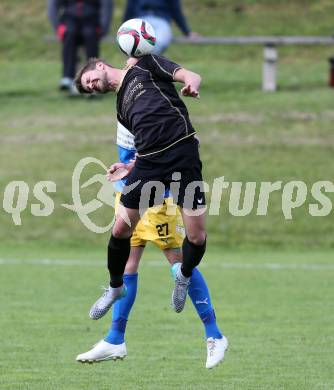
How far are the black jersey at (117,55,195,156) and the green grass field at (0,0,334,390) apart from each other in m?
1.68

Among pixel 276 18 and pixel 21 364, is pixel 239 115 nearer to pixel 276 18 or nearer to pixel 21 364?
pixel 276 18

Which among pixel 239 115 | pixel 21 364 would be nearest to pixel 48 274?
pixel 21 364

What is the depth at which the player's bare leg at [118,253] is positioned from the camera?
759 centimetres

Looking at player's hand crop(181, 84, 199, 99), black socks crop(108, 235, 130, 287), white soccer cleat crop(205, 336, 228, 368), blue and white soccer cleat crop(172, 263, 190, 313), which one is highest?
player's hand crop(181, 84, 199, 99)

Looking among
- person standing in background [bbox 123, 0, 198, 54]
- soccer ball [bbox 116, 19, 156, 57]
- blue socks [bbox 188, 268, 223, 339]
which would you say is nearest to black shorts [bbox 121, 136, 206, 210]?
soccer ball [bbox 116, 19, 156, 57]

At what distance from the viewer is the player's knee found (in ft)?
24.9

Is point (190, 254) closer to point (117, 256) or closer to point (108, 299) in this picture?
point (117, 256)

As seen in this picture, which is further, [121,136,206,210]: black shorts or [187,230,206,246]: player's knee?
[187,230,206,246]: player's knee

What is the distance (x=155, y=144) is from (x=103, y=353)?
164 centimetres

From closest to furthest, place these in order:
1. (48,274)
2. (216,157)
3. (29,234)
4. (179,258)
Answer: (179,258) → (48,274) → (29,234) → (216,157)

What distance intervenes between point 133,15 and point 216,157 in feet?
11.4

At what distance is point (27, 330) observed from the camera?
10.2 meters

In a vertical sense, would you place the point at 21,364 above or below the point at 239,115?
above

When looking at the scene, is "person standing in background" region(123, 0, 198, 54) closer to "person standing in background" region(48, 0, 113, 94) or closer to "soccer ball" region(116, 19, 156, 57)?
"person standing in background" region(48, 0, 113, 94)
